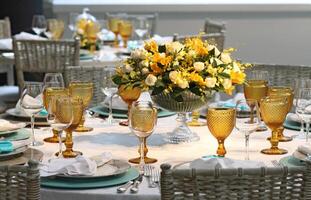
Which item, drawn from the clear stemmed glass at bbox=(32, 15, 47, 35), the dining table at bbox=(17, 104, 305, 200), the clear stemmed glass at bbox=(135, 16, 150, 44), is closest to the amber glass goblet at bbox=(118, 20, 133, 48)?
the clear stemmed glass at bbox=(135, 16, 150, 44)

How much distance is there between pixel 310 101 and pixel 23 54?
2377 mm

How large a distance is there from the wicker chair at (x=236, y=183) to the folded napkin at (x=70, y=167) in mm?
458

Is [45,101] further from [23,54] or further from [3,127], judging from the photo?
[23,54]

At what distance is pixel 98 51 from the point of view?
16.0 feet

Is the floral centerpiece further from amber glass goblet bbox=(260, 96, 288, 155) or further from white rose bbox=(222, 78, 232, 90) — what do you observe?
amber glass goblet bbox=(260, 96, 288, 155)

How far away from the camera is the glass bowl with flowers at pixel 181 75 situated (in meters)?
2.46

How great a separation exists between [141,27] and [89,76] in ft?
7.55

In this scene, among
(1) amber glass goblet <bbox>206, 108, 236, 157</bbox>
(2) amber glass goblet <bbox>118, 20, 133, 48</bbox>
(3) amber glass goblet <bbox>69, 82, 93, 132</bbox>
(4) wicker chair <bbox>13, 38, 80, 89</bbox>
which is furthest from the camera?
(2) amber glass goblet <bbox>118, 20, 133, 48</bbox>

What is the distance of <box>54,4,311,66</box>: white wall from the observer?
6.40m

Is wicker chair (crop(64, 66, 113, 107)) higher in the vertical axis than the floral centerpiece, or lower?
lower

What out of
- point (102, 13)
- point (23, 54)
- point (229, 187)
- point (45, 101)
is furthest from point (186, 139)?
point (102, 13)

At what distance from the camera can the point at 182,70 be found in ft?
8.09

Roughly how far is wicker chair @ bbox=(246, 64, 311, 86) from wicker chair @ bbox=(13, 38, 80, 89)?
4.22 ft

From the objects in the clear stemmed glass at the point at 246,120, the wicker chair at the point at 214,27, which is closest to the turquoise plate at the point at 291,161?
the clear stemmed glass at the point at 246,120
